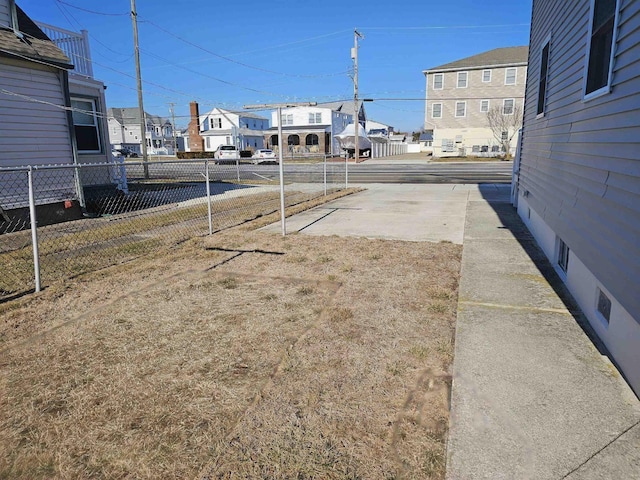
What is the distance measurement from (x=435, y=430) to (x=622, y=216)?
2236mm

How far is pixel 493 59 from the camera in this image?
42375 millimetres

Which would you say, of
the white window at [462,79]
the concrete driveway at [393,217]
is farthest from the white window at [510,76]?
the concrete driveway at [393,217]

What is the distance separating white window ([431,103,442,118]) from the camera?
1753 inches

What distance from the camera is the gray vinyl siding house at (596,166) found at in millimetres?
3119

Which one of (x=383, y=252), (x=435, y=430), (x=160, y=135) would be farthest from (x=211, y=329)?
(x=160, y=135)

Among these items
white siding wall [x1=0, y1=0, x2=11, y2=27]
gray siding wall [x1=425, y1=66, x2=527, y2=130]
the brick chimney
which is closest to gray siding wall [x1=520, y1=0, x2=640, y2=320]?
white siding wall [x1=0, y1=0, x2=11, y2=27]

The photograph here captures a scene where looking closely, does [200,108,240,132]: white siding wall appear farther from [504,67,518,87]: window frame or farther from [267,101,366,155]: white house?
[504,67,518,87]: window frame

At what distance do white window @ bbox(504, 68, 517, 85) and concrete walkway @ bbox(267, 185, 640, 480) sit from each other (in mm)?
41473

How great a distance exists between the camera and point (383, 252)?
6.86 metres

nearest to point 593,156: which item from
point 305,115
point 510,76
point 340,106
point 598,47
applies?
point 598,47

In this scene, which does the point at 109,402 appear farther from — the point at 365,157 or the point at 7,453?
the point at 365,157

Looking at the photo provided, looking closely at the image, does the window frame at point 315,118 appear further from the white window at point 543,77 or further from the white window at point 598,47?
the white window at point 598,47

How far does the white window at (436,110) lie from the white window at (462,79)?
8.55ft

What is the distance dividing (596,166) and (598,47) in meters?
1.55
